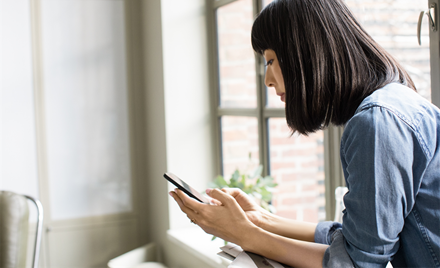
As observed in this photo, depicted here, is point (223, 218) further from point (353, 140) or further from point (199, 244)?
point (199, 244)

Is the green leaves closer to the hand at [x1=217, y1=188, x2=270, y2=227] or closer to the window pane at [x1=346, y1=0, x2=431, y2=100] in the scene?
the hand at [x1=217, y1=188, x2=270, y2=227]

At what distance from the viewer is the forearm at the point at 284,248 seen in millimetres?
834

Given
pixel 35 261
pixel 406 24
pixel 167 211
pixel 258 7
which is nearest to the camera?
pixel 406 24

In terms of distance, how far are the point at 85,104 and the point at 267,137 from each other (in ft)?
3.69

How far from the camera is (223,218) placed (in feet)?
3.09

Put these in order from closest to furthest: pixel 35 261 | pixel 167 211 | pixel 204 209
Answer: pixel 204 209, pixel 35 261, pixel 167 211

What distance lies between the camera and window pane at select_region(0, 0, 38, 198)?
7.72 ft

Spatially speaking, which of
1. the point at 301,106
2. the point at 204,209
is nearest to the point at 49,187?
the point at 204,209

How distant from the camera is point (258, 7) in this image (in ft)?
6.78

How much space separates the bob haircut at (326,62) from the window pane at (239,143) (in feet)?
4.31

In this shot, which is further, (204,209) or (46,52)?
(46,52)

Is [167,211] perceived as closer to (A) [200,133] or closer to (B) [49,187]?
(A) [200,133]

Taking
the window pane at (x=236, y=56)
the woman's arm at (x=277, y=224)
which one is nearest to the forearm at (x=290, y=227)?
the woman's arm at (x=277, y=224)

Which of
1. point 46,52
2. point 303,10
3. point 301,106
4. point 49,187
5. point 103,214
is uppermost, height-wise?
point 46,52
